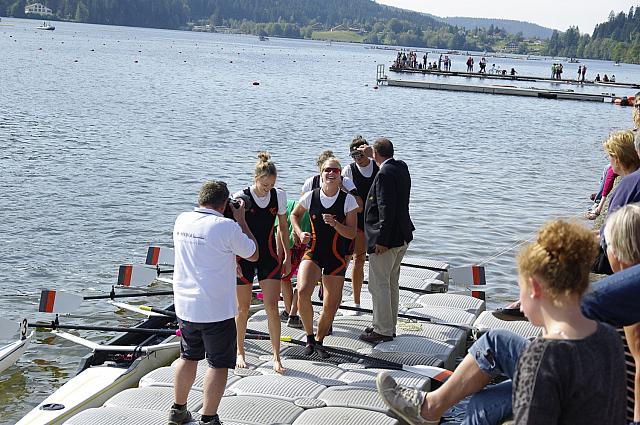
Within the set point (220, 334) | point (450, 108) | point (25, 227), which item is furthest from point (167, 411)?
point (450, 108)

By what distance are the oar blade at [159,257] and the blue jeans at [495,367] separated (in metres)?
9.76

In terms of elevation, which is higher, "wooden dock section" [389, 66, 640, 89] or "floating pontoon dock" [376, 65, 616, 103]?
"wooden dock section" [389, 66, 640, 89]

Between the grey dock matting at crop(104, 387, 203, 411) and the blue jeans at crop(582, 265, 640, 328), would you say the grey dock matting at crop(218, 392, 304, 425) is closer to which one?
the grey dock matting at crop(104, 387, 203, 411)

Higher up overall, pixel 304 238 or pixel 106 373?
pixel 304 238

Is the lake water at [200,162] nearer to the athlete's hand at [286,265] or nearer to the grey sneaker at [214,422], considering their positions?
the athlete's hand at [286,265]

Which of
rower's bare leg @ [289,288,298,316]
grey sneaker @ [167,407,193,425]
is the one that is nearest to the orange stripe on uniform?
rower's bare leg @ [289,288,298,316]

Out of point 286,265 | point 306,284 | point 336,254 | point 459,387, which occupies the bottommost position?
point 306,284

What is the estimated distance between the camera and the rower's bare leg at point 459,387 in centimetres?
509

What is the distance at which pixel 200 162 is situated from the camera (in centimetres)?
3136

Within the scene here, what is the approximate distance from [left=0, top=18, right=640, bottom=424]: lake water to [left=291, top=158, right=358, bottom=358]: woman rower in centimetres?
393

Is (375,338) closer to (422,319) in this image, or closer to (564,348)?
(422,319)

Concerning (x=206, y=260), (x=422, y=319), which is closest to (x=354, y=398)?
(x=206, y=260)

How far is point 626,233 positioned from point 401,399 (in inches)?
64.0

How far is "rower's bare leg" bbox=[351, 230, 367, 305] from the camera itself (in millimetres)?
10891
